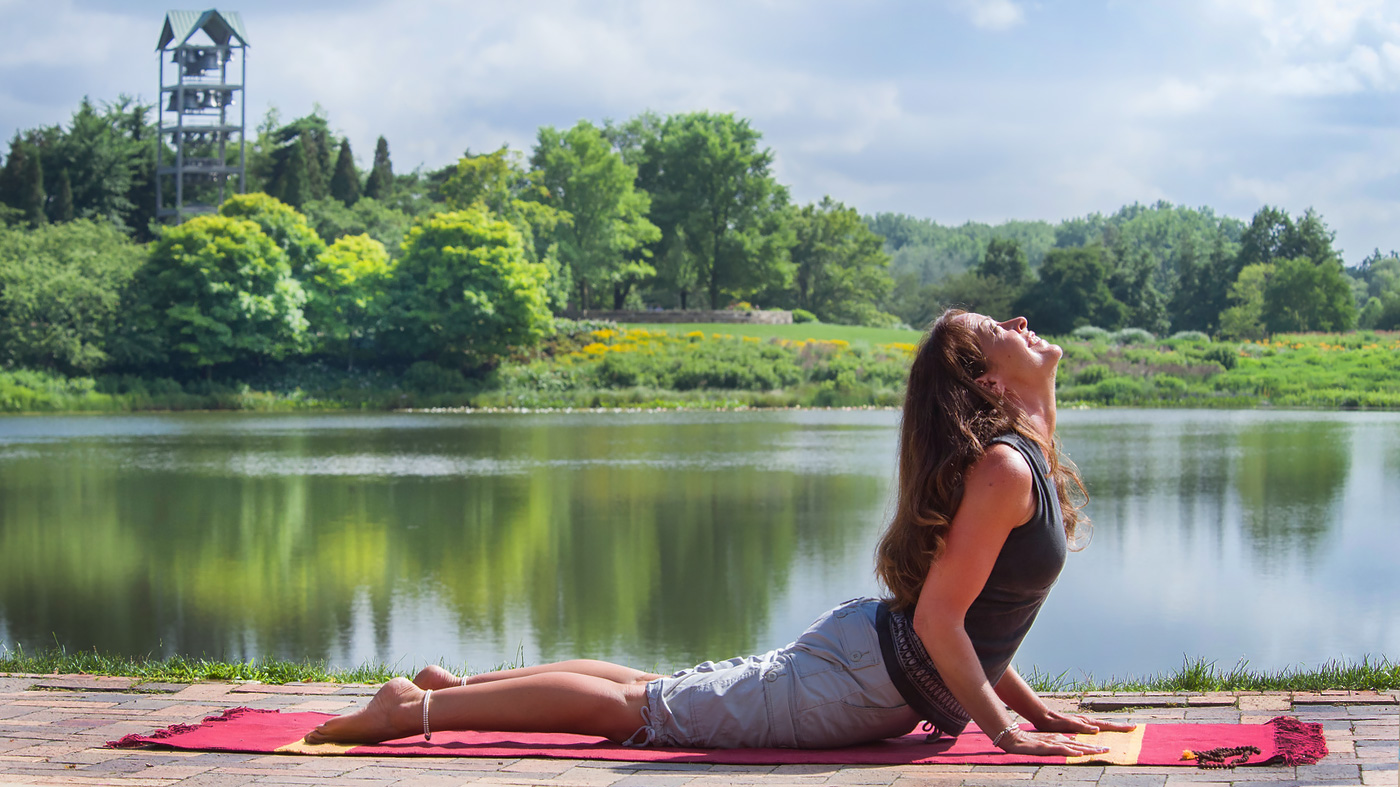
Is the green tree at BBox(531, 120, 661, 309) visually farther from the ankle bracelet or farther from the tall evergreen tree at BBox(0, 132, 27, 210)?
the ankle bracelet

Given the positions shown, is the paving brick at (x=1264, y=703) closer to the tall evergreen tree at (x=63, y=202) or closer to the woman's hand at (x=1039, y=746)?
the woman's hand at (x=1039, y=746)

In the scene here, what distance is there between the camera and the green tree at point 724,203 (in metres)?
56.6

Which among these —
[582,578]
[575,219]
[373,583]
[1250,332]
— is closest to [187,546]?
[373,583]

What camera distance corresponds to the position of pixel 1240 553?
11.2m

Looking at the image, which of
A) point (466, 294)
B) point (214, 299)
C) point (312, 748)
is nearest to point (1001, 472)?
point (312, 748)

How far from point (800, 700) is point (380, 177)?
63.1 m

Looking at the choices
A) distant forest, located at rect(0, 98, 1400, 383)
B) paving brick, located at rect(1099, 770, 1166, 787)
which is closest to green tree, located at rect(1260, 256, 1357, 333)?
distant forest, located at rect(0, 98, 1400, 383)

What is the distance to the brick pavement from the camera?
3033 millimetres

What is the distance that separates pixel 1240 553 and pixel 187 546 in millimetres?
10340

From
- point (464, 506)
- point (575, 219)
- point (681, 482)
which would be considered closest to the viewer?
point (464, 506)

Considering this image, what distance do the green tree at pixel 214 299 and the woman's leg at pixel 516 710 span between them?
33515 millimetres

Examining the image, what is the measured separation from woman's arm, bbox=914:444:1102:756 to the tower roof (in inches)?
2040

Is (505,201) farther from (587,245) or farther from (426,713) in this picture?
(426,713)

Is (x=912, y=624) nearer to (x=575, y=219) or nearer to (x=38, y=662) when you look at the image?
(x=38, y=662)
